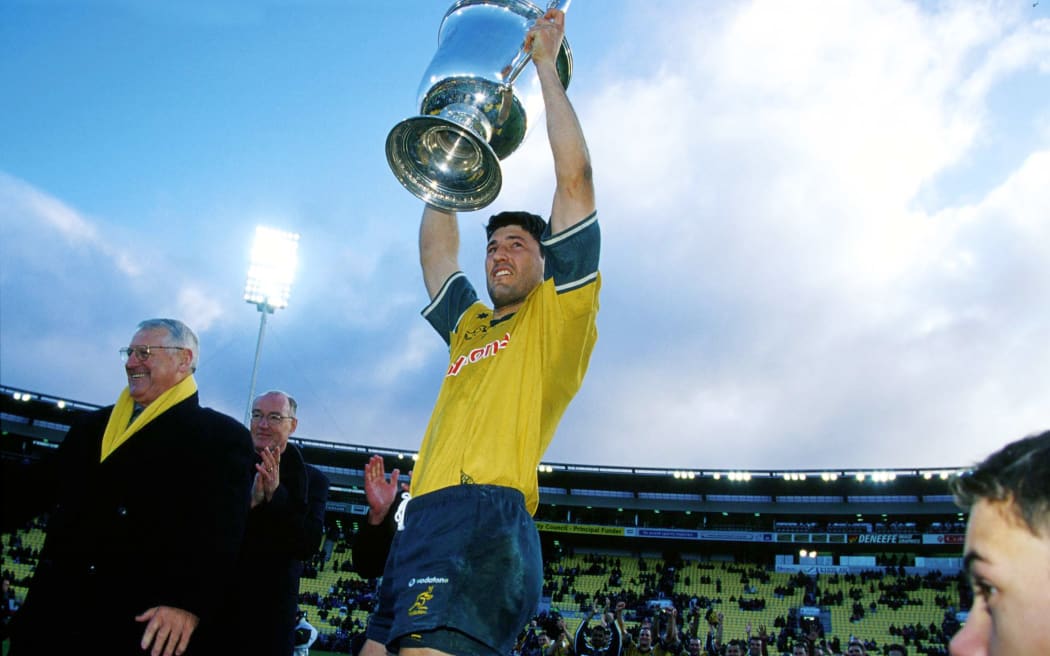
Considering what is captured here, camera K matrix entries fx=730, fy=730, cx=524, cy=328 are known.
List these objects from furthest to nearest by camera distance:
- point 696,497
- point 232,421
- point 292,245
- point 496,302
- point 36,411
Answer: point 696,497 < point 36,411 < point 292,245 < point 232,421 < point 496,302

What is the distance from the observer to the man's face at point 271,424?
5.30m

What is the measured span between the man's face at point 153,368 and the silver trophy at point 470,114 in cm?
179

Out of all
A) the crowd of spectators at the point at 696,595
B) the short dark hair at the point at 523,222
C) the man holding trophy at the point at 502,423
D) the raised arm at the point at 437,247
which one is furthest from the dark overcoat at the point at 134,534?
the crowd of spectators at the point at 696,595

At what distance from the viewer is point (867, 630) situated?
35438 millimetres

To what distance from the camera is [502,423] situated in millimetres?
2664

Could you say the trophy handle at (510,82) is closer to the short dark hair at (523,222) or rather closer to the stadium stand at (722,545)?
the short dark hair at (523,222)

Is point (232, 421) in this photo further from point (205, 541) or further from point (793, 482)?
point (793, 482)

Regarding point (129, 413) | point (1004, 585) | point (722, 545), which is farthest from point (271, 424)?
point (722, 545)

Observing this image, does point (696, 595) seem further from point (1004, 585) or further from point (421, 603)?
point (1004, 585)

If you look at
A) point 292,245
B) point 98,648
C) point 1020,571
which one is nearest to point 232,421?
point 98,648

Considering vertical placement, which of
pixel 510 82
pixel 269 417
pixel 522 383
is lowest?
pixel 522 383

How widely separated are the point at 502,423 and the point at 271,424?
3246mm

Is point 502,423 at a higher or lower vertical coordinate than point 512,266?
lower

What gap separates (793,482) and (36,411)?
45258mm
